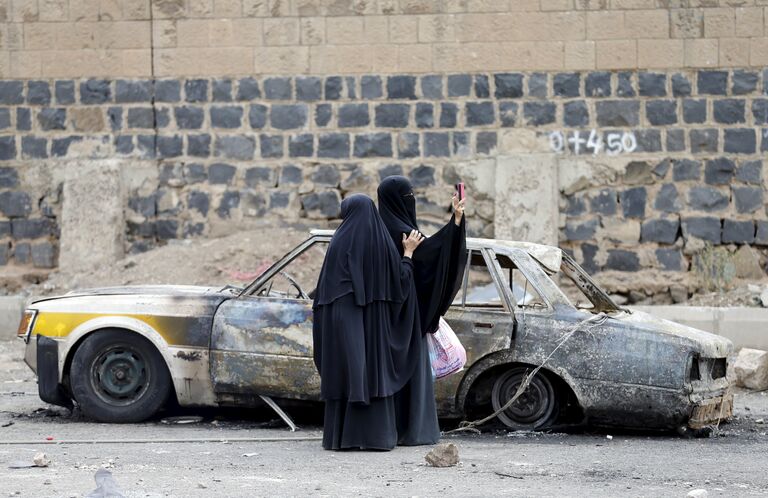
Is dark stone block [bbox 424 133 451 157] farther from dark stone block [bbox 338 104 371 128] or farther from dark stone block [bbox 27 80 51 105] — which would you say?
dark stone block [bbox 27 80 51 105]

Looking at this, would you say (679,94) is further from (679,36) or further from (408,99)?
(408,99)

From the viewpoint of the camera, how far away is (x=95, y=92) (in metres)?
14.2

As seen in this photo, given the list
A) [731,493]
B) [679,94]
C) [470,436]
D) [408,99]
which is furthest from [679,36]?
[731,493]

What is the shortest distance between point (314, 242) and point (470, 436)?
65.9 inches

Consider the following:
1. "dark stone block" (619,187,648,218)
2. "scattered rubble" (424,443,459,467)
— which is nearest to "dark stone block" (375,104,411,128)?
"dark stone block" (619,187,648,218)

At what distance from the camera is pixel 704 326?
12.7 metres

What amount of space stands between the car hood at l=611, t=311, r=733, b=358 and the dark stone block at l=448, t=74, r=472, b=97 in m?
5.26

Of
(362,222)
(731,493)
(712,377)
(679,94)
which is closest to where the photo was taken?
(731,493)

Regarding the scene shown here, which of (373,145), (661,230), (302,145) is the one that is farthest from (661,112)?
(302,145)

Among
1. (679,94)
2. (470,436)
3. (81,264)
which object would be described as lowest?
(470,436)

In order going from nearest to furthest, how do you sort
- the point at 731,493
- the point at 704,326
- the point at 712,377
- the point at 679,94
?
the point at 731,493
the point at 712,377
the point at 704,326
the point at 679,94

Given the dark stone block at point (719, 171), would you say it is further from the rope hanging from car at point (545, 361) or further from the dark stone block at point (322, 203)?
the rope hanging from car at point (545, 361)

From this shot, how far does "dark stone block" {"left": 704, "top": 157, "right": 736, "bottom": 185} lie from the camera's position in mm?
13531

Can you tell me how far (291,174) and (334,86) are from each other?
3.38 feet
